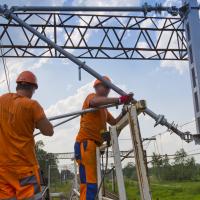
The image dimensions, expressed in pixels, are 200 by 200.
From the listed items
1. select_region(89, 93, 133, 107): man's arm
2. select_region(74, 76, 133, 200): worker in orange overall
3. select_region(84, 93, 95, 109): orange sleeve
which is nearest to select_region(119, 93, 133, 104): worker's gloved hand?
select_region(89, 93, 133, 107): man's arm

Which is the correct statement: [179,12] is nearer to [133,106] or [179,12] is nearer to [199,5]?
[199,5]

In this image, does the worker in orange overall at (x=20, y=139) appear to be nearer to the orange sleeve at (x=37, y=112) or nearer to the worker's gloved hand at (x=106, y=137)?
the orange sleeve at (x=37, y=112)

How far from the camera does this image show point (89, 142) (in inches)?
172

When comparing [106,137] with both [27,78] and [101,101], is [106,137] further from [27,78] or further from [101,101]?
[27,78]

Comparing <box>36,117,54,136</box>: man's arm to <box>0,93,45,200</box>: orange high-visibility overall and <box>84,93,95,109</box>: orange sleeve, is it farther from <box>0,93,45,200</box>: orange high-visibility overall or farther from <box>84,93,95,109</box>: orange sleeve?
<box>84,93,95,109</box>: orange sleeve

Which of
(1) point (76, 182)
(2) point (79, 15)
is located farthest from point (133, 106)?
(2) point (79, 15)

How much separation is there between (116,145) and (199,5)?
3837 millimetres

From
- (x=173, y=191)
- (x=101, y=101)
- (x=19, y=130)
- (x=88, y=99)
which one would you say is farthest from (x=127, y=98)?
(x=173, y=191)

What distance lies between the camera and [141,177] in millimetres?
2854

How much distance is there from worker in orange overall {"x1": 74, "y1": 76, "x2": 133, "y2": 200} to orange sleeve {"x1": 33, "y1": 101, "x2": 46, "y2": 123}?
970 mm

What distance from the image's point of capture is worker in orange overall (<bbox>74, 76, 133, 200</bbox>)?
13.9 ft

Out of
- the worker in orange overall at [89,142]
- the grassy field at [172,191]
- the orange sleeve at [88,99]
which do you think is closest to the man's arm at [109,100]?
the worker in orange overall at [89,142]

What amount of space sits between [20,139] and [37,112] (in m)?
0.24

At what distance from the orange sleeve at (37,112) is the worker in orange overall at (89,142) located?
97 cm
